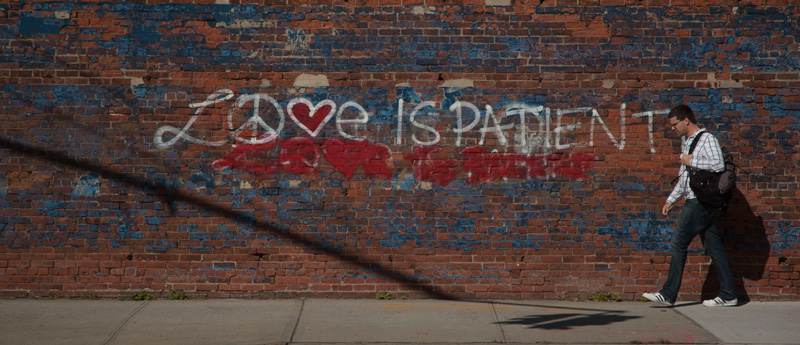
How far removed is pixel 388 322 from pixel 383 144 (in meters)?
1.73

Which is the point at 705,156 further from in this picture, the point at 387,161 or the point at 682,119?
the point at 387,161

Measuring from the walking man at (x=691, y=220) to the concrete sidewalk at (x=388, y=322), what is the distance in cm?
20

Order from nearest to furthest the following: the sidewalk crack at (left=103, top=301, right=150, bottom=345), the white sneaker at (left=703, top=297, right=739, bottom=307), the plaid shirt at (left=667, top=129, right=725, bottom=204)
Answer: the sidewalk crack at (left=103, top=301, right=150, bottom=345) → the plaid shirt at (left=667, top=129, right=725, bottom=204) → the white sneaker at (left=703, top=297, right=739, bottom=307)

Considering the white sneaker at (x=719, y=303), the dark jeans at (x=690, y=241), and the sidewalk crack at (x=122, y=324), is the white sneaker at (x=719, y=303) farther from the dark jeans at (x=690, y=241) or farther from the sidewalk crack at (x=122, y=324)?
the sidewalk crack at (x=122, y=324)

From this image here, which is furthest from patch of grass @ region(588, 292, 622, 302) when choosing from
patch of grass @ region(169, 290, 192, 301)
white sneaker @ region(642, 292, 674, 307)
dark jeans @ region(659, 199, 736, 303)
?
patch of grass @ region(169, 290, 192, 301)

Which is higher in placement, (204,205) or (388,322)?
(204,205)

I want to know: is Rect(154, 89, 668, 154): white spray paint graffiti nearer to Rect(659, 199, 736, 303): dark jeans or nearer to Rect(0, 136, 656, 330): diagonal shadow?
Rect(0, 136, 656, 330): diagonal shadow

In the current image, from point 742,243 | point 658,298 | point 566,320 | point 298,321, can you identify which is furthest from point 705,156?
point 298,321

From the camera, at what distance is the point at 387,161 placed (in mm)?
6770

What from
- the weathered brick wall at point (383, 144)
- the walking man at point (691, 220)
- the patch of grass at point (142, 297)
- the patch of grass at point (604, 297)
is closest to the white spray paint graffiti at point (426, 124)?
the weathered brick wall at point (383, 144)

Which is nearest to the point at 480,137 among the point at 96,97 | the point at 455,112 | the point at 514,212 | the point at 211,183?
the point at 455,112

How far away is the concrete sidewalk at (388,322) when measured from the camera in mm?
5375

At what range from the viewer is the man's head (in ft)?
20.6

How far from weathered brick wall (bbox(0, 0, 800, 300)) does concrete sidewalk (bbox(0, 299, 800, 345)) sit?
0.99 feet
